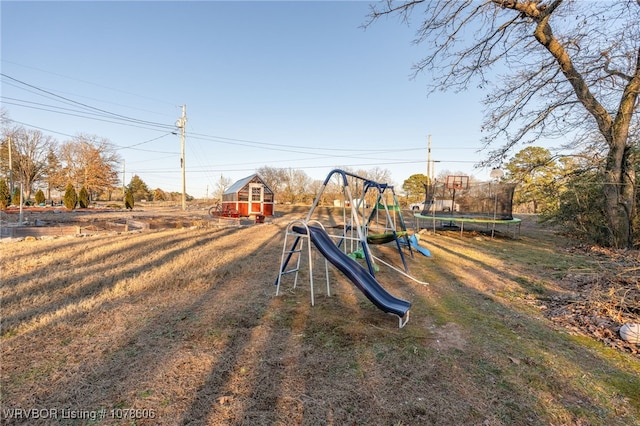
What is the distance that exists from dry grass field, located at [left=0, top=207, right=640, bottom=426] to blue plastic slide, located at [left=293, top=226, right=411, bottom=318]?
25 cm

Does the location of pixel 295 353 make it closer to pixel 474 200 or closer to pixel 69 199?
pixel 474 200

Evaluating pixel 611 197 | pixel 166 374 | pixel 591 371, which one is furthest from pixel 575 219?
pixel 166 374

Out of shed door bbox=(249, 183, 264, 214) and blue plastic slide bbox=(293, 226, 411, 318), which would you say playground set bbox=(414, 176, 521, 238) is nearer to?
blue plastic slide bbox=(293, 226, 411, 318)

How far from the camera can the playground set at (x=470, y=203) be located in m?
11.9

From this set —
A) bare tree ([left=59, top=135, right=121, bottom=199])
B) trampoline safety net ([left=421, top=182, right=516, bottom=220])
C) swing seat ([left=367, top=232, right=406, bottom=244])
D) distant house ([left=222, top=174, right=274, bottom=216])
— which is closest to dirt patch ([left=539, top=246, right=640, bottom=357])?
swing seat ([left=367, top=232, right=406, bottom=244])

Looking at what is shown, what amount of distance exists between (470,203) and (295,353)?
13172 mm

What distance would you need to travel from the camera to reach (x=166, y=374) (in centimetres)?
227

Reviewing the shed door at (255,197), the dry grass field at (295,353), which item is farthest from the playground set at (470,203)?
the shed door at (255,197)

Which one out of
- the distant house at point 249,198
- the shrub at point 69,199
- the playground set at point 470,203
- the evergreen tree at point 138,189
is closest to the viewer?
the playground set at point 470,203

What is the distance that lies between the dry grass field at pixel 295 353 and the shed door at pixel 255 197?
50.2 ft

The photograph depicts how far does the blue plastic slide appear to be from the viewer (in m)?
3.33

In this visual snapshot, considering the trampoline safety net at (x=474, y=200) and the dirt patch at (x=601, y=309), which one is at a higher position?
the trampoline safety net at (x=474, y=200)

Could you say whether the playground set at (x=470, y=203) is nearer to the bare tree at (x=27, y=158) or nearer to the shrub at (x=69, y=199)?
the shrub at (x=69, y=199)

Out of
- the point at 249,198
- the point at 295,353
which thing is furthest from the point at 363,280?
the point at 249,198
